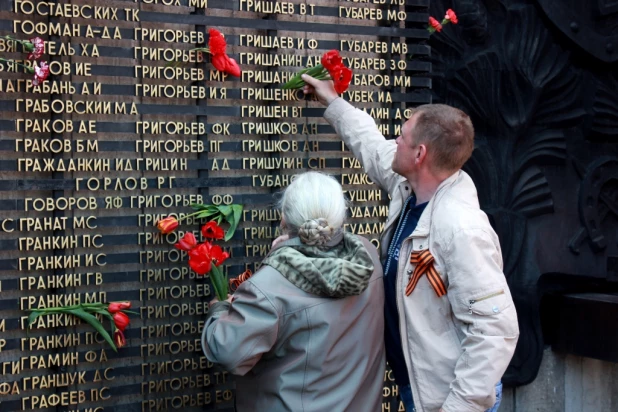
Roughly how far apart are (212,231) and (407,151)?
3.48 ft

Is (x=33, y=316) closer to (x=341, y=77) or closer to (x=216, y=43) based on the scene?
(x=216, y=43)

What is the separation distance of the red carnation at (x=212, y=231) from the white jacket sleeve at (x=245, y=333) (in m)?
0.90

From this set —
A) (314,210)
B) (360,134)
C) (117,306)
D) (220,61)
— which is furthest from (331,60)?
(117,306)

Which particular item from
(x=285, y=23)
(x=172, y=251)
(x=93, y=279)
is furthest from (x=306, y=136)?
(x=93, y=279)

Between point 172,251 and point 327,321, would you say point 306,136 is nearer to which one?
point 172,251

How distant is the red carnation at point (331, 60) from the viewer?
3.96 metres

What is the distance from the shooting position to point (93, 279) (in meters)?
3.86

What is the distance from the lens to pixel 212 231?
12.7 feet

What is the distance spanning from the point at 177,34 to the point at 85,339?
144cm

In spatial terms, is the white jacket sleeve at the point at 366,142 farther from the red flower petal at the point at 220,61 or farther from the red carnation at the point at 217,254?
the red carnation at the point at 217,254

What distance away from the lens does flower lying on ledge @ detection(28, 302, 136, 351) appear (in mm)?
3730

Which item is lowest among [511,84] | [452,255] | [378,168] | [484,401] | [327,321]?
[484,401]

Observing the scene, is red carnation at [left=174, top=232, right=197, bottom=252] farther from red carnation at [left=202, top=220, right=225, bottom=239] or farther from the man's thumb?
the man's thumb

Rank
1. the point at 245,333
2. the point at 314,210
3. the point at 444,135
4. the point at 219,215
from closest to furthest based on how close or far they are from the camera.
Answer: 1. the point at 245,333
2. the point at 314,210
3. the point at 444,135
4. the point at 219,215
